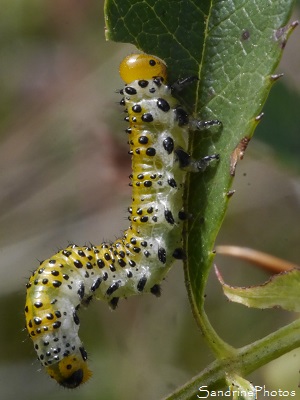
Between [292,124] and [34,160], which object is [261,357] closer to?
[292,124]

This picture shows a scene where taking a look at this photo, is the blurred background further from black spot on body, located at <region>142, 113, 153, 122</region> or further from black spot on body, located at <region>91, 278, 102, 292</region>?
black spot on body, located at <region>142, 113, 153, 122</region>

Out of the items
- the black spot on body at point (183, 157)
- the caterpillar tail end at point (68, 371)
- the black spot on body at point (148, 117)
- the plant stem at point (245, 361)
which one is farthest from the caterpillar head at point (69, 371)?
the black spot on body at point (148, 117)

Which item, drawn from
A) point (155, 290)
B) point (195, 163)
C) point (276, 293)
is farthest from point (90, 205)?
point (276, 293)

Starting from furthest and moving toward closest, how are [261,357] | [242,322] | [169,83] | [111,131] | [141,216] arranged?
[111,131] < [242,322] < [141,216] < [169,83] < [261,357]


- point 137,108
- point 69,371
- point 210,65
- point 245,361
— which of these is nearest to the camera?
point 245,361

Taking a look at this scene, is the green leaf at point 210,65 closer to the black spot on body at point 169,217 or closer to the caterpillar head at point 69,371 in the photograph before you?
the black spot on body at point 169,217

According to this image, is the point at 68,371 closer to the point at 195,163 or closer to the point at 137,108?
the point at 195,163

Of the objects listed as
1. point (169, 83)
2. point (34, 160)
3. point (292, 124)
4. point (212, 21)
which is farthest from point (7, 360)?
point (212, 21)
